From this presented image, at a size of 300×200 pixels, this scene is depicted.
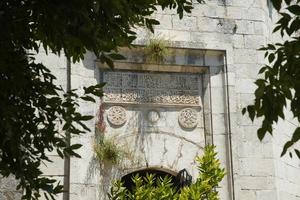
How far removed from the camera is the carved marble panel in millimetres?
7316

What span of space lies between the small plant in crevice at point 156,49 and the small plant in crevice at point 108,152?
48.6 inches

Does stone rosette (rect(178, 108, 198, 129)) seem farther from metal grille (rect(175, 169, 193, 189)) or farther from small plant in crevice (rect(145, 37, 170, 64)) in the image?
small plant in crevice (rect(145, 37, 170, 64))

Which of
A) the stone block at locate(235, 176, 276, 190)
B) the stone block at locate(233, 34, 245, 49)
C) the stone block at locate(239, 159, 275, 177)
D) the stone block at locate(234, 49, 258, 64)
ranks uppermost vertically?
the stone block at locate(233, 34, 245, 49)

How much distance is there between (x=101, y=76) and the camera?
7289 millimetres

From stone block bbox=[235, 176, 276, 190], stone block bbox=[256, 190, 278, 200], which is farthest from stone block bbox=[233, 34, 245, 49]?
stone block bbox=[256, 190, 278, 200]

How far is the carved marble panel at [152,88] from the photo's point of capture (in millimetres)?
7316

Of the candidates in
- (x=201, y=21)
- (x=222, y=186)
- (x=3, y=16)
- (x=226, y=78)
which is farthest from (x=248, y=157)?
(x=3, y=16)

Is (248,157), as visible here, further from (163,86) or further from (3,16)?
(3,16)

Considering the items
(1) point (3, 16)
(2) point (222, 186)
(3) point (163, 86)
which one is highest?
(3) point (163, 86)

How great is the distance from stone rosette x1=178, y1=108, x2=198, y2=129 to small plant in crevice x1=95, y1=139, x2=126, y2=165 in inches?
37.7

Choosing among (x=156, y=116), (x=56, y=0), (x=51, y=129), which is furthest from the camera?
(x=156, y=116)

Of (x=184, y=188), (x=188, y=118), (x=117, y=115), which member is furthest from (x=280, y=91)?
(x=188, y=118)

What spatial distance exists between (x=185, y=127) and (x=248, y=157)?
907mm

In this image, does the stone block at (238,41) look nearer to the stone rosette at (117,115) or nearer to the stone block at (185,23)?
the stone block at (185,23)
